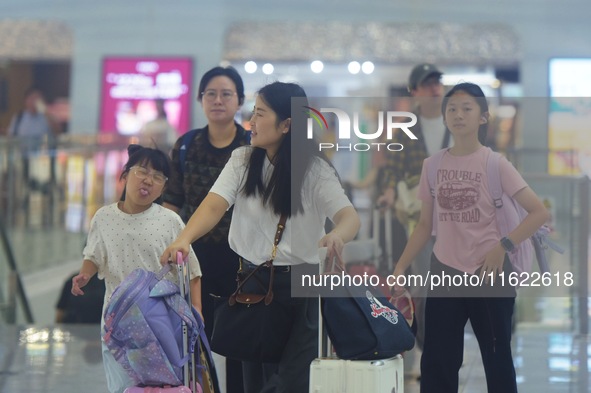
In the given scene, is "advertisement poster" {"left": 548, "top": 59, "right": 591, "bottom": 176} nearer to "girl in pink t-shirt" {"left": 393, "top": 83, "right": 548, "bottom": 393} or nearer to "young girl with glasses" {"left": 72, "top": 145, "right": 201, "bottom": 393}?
"girl in pink t-shirt" {"left": 393, "top": 83, "right": 548, "bottom": 393}

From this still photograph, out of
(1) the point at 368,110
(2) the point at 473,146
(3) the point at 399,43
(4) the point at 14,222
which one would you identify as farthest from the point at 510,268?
(3) the point at 399,43

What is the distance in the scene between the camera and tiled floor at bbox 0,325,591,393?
5766 mm

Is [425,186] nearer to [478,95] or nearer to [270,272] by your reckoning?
[478,95]

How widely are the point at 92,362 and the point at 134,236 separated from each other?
2276mm

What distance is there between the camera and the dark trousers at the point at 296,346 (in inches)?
164

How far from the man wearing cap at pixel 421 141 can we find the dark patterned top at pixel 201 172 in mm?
712

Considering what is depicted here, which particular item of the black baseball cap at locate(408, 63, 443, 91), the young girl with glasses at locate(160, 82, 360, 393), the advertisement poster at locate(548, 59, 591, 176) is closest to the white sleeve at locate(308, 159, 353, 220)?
the young girl with glasses at locate(160, 82, 360, 393)

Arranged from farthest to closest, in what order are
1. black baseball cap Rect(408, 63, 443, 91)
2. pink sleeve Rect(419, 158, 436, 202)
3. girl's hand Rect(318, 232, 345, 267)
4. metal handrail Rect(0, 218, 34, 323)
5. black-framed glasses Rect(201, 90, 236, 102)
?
1. metal handrail Rect(0, 218, 34, 323)
2. black baseball cap Rect(408, 63, 443, 91)
3. black-framed glasses Rect(201, 90, 236, 102)
4. pink sleeve Rect(419, 158, 436, 202)
5. girl's hand Rect(318, 232, 345, 267)

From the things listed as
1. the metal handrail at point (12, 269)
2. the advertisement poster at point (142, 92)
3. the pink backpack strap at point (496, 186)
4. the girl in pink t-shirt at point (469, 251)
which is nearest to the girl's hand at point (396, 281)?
the girl in pink t-shirt at point (469, 251)

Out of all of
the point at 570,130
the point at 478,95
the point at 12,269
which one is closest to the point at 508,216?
the point at 478,95

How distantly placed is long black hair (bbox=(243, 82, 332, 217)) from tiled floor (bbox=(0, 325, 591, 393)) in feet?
5.73

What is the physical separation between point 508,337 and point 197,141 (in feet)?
5.20

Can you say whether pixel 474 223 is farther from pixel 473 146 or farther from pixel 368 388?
pixel 368 388

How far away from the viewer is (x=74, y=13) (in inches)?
611
